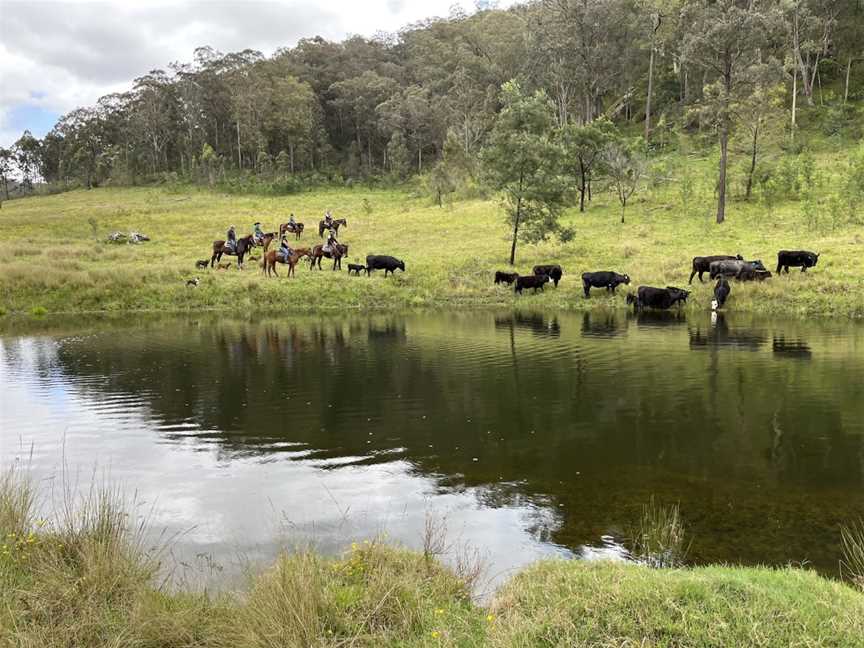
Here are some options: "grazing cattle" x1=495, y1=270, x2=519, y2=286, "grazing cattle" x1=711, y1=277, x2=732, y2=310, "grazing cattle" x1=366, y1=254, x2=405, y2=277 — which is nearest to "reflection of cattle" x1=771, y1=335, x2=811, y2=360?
"grazing cattle" x1=711, y1=277, x2=732, y2=310

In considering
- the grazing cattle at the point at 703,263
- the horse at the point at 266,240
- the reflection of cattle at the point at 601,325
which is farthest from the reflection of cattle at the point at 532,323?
the horse at the point at 266,240

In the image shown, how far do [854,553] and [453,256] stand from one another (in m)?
31.0

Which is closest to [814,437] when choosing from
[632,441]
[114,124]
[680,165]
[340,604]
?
[632,441]

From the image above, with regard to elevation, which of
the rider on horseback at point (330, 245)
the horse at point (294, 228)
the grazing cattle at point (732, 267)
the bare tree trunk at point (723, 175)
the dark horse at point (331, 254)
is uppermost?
the bare tree trunk at point (723, 175)

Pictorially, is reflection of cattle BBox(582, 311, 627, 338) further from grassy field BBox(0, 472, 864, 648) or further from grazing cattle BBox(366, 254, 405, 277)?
grassy field BBox(0, 472, 864, 648)

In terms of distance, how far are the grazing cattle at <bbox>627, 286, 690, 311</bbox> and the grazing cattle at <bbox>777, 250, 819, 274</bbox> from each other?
199 inches

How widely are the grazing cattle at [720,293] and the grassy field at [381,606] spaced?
22.7 metres

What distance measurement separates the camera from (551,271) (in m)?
31.7

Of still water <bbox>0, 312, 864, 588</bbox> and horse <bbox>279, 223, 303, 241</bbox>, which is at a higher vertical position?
Result: horse <bbox>279, 223, 303, 241</bbox>

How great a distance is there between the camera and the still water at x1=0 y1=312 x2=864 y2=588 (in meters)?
8.03

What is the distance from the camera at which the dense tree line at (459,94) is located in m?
43.8

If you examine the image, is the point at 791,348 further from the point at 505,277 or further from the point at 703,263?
the point at 505,277

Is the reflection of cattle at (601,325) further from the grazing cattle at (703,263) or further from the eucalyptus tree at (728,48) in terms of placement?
the eucalyptus tree at (728,48)

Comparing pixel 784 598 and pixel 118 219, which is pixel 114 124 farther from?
pixel 784 598
